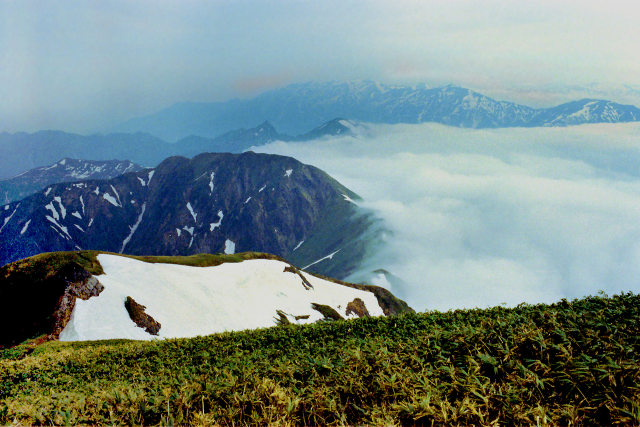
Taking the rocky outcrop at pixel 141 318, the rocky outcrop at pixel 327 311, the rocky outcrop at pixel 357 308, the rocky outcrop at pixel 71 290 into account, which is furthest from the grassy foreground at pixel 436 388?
the rocky outcrop at pixel 357 308

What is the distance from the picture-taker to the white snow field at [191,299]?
47000 millimetres

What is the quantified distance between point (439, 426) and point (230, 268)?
8806 cm

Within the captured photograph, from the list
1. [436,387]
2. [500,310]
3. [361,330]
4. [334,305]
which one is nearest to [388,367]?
[436,387]

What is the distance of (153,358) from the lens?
47.0 ft

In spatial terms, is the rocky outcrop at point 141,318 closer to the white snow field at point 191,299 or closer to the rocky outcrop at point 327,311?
the white snow field at point 191,299

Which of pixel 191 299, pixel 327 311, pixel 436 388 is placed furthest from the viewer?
pixel 327 311

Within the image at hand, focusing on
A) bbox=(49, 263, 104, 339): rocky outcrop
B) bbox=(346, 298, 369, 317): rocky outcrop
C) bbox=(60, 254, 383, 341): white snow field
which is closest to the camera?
bbox=(49, 263, 104, 339): rocky outcrop

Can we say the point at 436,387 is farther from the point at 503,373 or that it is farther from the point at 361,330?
the point at 361,330

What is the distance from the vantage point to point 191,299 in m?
62.4

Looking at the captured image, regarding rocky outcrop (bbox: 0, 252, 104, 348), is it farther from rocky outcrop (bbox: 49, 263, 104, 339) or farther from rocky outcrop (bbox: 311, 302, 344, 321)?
rocky outcrop (bbox: 311, 302, 344, 321)

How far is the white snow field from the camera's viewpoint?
47.0 meters

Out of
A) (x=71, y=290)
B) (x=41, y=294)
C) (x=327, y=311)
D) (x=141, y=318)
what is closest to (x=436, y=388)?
(x=141, y=318)

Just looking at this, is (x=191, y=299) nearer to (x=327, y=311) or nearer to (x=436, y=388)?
(x=327, y=311)

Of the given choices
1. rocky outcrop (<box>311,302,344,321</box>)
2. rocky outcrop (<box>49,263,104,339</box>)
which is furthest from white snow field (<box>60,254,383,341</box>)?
rocky outcrop (<box>311,302,344,321</box>)
